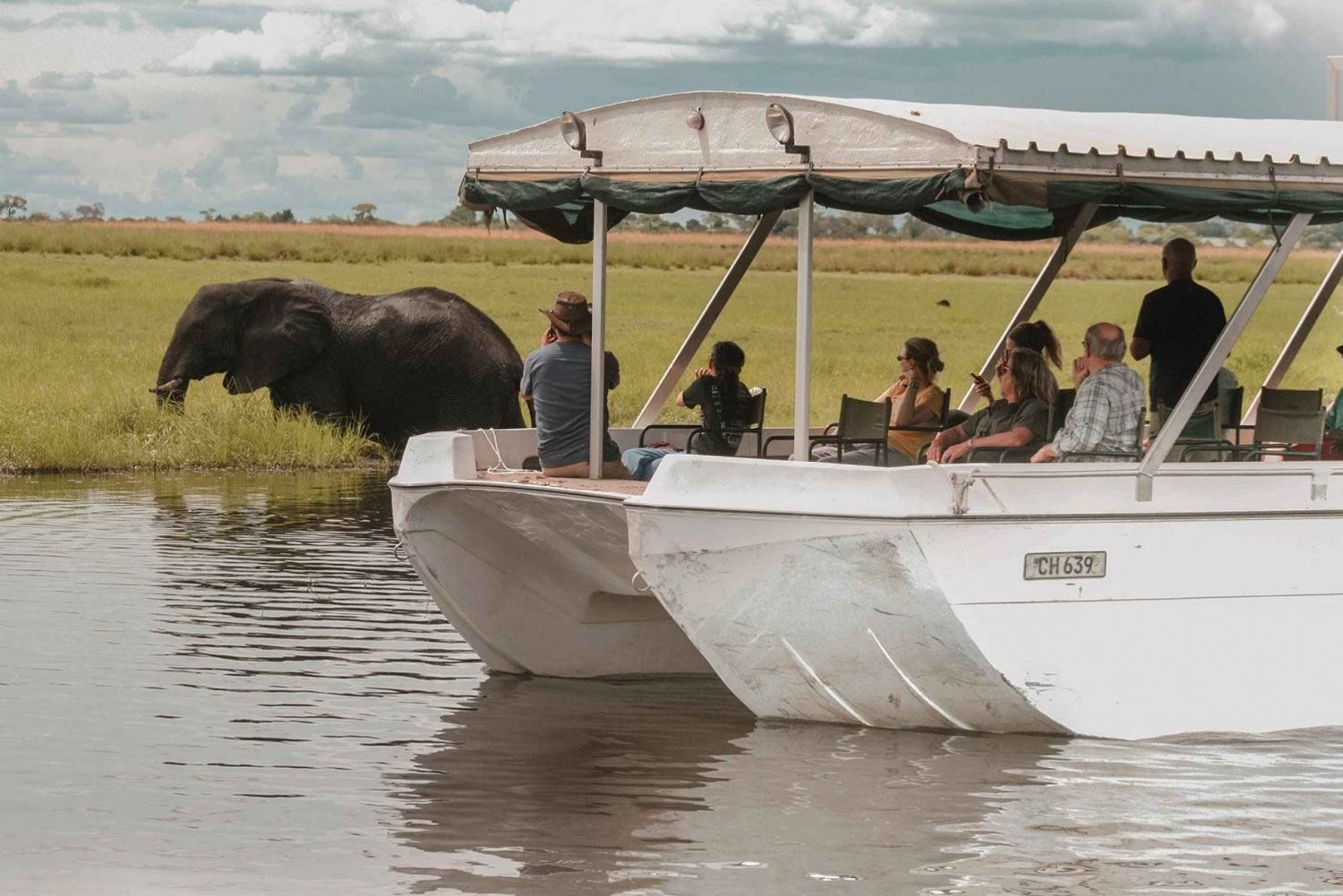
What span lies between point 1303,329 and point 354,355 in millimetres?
14031

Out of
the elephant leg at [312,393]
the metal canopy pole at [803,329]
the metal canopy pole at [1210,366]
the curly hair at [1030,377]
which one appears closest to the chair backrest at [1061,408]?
the curly hair at [1030,377]

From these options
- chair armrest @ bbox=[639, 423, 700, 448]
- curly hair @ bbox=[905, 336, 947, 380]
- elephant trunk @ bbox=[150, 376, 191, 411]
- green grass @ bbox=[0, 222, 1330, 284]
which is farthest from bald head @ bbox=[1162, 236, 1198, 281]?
green grass @ bbox=[0, 222, 1330, 284]

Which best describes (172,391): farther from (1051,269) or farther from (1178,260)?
(1178,260)

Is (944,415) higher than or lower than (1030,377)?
lower

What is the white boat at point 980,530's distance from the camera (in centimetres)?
891

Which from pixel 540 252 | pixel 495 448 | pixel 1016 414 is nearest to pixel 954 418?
pixel 1016 414

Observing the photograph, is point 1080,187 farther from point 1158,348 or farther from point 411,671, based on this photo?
point 411,671

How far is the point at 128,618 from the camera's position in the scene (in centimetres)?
Result: 1270

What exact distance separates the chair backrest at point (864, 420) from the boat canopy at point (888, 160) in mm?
1051

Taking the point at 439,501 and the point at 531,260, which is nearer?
the point at 439,501

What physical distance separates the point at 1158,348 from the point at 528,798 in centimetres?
424

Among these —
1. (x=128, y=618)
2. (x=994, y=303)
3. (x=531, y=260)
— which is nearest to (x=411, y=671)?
(x=128, y=618)

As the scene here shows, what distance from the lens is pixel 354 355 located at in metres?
24.8

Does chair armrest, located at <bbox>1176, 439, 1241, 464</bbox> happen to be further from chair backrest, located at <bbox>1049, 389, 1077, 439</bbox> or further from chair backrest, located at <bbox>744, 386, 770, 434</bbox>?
chair backrest, located at <bbox>744, 386, 770, 434</bbox>
